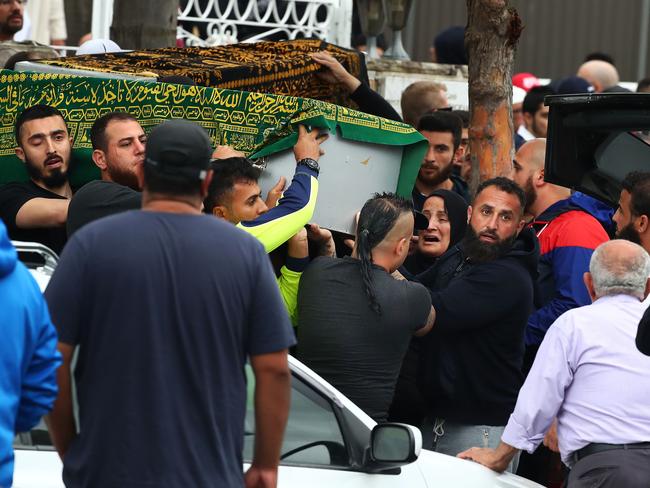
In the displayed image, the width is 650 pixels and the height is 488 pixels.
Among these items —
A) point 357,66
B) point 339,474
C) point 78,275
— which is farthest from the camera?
point 357,66

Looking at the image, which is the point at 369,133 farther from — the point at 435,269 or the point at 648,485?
the point at 648,485

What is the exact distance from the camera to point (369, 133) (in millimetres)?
6195

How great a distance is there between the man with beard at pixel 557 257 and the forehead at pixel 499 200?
470mm

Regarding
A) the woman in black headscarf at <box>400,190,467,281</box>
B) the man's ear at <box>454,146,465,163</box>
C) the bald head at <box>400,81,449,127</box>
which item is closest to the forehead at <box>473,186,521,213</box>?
the woman in black headscarf at <box>400,190,467,281</box>

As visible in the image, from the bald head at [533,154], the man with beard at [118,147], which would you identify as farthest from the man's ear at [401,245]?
the bald head at [533,154]

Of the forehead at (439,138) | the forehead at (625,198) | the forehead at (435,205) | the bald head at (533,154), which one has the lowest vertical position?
the forehead at (435,205)

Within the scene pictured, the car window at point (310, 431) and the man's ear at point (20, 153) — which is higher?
the man's ear at point (20, 153)

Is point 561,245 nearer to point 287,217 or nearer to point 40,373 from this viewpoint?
point 287,217

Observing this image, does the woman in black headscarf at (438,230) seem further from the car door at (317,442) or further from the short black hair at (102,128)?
the car door at (317,442)

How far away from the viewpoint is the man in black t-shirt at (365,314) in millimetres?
5379

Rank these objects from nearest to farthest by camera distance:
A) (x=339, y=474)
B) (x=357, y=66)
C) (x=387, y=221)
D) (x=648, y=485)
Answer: (x=339, y=474)
(x=648, y=485)
(x=387, y=221)
(x=357, y=66)

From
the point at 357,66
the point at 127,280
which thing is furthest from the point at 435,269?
the point at 127,280

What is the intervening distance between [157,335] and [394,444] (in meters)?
1.14

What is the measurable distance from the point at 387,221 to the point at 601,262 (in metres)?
0.91
